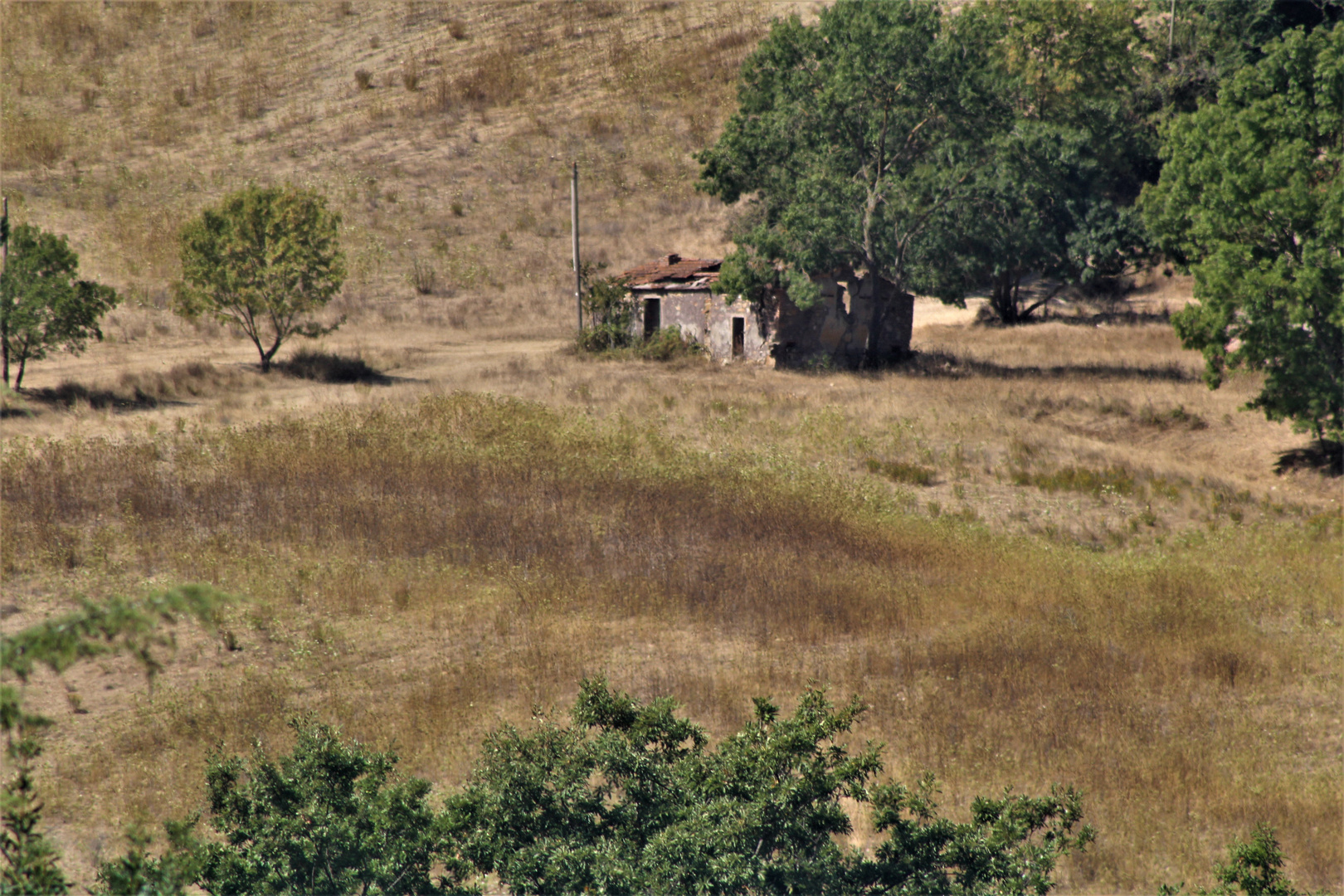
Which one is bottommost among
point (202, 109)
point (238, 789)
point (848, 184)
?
point (238, 789)

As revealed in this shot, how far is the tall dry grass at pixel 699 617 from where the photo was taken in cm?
1015

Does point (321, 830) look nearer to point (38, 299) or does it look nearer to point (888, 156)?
point (38, 299)

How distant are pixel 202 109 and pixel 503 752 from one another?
58.6 metres

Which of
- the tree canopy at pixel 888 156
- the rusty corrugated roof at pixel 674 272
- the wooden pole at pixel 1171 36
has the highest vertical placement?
the wooden pole at pixel 1171 36

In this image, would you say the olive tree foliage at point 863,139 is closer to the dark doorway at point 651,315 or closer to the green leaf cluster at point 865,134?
the green leaf cluster at point 865,134

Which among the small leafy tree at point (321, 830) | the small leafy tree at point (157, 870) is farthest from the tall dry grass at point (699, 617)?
the small leafy tree at point (157, 870)

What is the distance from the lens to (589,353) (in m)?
35.3

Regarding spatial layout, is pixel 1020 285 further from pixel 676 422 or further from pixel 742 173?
pixel 676 422

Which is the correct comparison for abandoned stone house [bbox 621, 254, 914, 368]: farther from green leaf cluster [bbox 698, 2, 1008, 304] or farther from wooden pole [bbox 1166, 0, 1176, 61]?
wooden pole [bbox 1166, 0, 1176, 61]

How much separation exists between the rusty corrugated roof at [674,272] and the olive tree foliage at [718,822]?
26.6m

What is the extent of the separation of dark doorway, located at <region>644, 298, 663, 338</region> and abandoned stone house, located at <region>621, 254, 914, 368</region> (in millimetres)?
78

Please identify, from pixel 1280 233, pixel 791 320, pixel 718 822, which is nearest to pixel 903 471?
pixel 1280 233

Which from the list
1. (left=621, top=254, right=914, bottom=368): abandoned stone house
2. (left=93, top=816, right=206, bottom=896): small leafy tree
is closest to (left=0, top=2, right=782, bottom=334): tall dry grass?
(left=621, top=254, right=914, bottom=368): abandoned stone house

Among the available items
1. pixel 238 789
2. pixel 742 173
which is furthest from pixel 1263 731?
pixel 742 173
